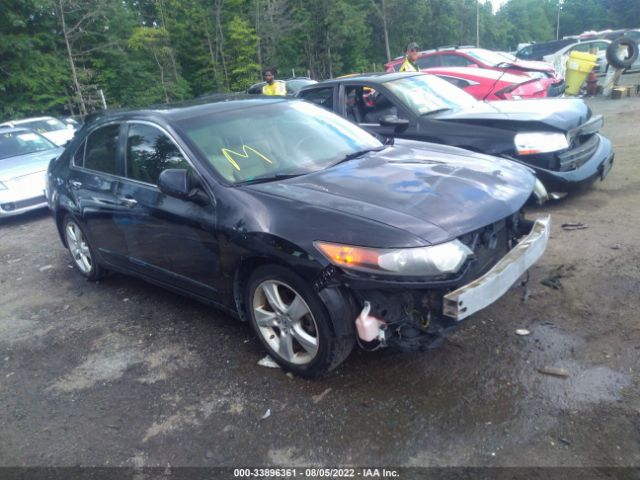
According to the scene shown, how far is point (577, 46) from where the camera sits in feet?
74.0

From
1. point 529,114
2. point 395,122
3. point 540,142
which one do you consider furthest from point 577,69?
point 395,122

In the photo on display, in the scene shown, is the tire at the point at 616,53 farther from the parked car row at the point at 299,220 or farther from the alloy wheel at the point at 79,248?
the alloy wheel at the point at 79,248

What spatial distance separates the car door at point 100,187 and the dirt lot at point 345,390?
1.96 feet

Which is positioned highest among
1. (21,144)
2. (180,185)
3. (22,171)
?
(180,185)

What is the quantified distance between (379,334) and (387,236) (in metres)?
0.53

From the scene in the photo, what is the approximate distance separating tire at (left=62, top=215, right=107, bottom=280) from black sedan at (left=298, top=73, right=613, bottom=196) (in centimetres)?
321

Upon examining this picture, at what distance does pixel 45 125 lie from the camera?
12523 millimetres

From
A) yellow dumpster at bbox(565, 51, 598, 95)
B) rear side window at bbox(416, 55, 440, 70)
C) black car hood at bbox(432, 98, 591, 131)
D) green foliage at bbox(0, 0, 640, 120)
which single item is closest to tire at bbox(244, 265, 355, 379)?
black car hood at bbox(432, 98, 591, 131)

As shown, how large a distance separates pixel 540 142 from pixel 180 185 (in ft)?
12.4

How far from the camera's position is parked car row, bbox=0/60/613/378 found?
2.75 m

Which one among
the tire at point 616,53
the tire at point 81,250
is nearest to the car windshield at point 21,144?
the tire at point 81,250

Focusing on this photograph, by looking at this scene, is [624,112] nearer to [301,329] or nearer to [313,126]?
[313,126]

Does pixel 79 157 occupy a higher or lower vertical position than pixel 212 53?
lower

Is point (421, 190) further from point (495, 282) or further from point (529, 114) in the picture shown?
point (529, 114)
